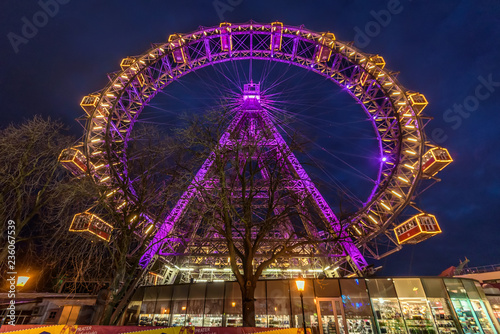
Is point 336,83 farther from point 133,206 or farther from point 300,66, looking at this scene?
point 133,206

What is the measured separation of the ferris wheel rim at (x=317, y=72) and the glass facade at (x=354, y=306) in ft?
21.1

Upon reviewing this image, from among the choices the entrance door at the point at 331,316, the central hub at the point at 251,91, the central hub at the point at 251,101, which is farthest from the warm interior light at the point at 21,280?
the central hub at the point at 251,91

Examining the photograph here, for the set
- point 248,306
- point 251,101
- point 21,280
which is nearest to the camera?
point 248,306

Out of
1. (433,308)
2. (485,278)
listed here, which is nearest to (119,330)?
(433,308)

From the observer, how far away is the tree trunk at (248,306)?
1017 centimetres

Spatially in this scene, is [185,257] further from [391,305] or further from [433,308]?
[433,308]

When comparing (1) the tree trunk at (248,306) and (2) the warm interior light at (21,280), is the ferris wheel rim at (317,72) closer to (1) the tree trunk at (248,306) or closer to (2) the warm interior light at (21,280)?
(2) the warm interior light at (21,280)

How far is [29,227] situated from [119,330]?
1079 cm

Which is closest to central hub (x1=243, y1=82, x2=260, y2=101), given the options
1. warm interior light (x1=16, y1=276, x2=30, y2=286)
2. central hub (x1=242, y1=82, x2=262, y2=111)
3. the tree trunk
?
central hub (x1=242, y1=82, x2=262, y2=111)

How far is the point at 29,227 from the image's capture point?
1477cm

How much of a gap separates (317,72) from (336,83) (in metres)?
2.28

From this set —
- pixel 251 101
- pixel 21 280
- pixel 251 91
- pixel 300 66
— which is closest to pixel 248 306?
pixel 21 280

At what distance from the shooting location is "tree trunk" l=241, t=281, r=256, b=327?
10.2 m

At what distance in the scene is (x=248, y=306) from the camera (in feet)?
34.6
